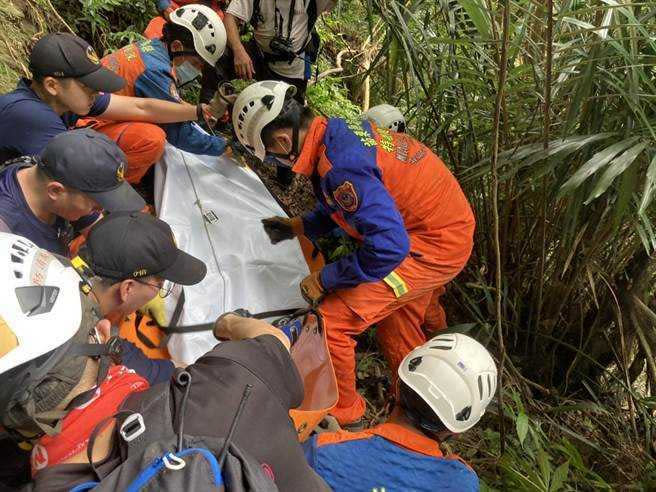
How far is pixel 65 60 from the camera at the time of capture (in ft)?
7.72

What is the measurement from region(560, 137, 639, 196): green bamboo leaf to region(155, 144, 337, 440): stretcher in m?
1.19

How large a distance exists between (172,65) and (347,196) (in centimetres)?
168

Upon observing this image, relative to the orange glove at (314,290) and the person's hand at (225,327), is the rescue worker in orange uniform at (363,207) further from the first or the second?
the person's hand at (225,327)

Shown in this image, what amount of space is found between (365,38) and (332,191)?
12.1 ft

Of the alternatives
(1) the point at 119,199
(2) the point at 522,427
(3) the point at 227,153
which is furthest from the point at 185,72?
(2) the point at 522,427

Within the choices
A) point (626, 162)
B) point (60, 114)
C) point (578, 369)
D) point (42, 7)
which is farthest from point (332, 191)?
point (42, 7)

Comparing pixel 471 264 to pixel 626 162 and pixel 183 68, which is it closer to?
pixel 626 162

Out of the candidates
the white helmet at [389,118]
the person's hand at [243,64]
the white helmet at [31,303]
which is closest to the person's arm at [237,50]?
the person's hand at [243,64]

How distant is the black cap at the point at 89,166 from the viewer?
6.36 ft

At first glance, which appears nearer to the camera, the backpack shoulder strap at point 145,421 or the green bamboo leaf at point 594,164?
the backpack shoulder strap at point 145,421

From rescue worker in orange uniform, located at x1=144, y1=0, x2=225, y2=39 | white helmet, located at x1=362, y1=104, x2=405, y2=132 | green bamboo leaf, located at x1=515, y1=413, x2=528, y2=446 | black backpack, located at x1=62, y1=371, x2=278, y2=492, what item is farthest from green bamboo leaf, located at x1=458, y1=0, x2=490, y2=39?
rescue worker in orange uniform, located at x1=144, y1=0, x2=225, y2=39

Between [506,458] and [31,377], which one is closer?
[31,377]

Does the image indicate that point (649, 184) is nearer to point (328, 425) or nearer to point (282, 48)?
point (328, 425)

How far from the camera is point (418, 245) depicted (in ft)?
8.54
